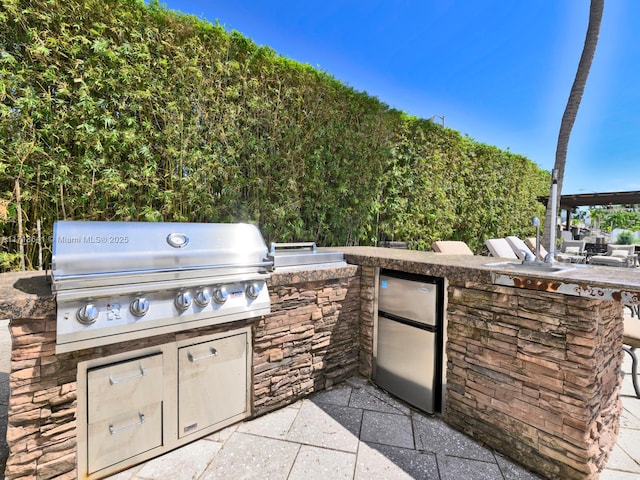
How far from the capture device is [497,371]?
185cm

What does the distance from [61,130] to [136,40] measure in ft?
3.55

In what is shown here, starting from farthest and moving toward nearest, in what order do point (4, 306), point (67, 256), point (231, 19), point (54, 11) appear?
point (231, 19) < point (54, 11) < point (67, 256) < point (4, 306)

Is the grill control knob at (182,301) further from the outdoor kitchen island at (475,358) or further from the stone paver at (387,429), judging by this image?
the stone paver at (387,429)

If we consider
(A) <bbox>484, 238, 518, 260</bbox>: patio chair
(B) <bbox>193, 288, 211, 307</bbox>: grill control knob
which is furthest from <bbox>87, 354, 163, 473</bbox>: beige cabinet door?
(A) <bbox>484, 238, 518, 260</bbox>: patio chair

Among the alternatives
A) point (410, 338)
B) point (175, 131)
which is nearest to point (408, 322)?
point (410, 338)

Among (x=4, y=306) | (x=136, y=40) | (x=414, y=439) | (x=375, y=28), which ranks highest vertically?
(x=375, y=28)

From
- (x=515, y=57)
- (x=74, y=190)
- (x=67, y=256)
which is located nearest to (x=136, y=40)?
(x=74, y=190)

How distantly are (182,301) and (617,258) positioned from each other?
825 centimetres

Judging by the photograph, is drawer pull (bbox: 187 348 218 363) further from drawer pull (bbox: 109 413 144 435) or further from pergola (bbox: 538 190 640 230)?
pergola (bbox: 538 190 640 230)

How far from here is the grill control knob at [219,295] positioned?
5.77 feet

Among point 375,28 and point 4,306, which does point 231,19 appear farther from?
point 375,28

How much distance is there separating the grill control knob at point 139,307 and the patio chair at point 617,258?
777cm

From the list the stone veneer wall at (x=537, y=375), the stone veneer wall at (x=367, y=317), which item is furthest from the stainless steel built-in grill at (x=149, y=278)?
the stone veneer wall at (x=537, y=375)

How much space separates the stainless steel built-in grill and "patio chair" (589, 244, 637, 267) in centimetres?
715
